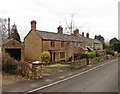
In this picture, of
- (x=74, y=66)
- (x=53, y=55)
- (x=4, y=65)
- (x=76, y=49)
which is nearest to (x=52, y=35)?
(x=53, y=55)

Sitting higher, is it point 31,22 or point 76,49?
point 31,22

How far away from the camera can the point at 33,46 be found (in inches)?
1887

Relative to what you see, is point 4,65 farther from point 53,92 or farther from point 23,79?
point 53,92

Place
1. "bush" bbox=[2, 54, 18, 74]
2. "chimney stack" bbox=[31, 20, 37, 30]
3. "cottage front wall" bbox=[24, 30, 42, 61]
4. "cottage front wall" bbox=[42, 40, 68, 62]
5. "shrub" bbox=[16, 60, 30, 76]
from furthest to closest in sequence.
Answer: "cottage front wall" bbox=[42, 40, 68, 62] → "cottage front wall" bbox=[24, 30, 42, 61] → "chimney stack" bbox=[31, 20, 37, 30] → "bush" bbox=[2, 54, 18, 74] → "shrub" bbox=[16, 60, 30, 76]

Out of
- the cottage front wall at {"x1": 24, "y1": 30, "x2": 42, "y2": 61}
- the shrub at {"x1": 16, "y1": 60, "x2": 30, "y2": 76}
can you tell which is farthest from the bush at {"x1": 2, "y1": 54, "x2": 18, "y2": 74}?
the cottage front wall at {"x1": 24, "y1": 30, "x2": 42, "y2": 61}

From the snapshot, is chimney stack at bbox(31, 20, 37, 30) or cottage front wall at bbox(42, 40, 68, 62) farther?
cottage front wall at bbox(42, 40, 68, 62)

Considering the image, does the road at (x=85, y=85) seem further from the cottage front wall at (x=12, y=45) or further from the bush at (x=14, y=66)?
the cottage front wall at (x=12, y=45)

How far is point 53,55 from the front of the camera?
159 feet

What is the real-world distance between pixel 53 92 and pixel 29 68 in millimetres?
6966

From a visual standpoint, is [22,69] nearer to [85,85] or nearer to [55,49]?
[85,85]

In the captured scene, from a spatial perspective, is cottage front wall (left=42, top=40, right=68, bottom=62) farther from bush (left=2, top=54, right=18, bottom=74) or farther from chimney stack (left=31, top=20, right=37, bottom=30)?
bush (left=2, top=54, right=18, bottom=74)

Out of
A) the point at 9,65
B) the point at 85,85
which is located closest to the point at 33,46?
the point at 9,65

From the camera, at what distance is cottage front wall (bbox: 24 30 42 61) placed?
46.5 m

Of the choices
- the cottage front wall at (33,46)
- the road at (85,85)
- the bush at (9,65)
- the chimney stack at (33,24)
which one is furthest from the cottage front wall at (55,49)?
the road at (85,85)
